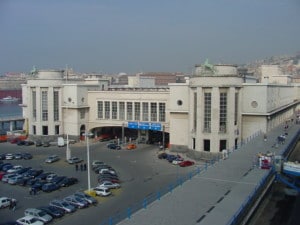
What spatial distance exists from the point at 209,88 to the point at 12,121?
2764 centimetres

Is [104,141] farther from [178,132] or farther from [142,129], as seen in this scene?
[178,132]

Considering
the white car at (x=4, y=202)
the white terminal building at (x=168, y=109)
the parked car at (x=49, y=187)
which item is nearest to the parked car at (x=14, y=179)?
the parked car at (x=49, y=187)

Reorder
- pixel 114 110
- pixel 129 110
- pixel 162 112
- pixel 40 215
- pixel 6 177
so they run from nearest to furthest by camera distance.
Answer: pixel 40 215, pixel 6 177, pixel 162 112, pixel 129 110, pixel 114 110

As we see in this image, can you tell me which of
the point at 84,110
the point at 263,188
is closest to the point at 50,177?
the point at 263,188

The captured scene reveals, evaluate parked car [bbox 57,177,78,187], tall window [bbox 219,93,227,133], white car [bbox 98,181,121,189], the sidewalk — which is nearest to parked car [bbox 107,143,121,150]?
tall window [bbox 219,93,227,133]

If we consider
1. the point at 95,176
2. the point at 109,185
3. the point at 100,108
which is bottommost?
the point at 95,176

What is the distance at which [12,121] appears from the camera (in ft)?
149

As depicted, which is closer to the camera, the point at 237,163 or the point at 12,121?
the point at 237,163

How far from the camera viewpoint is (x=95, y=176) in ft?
78.7

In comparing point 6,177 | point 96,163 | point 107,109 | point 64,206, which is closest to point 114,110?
point 107,109

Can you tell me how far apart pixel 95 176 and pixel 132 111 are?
40.3ft

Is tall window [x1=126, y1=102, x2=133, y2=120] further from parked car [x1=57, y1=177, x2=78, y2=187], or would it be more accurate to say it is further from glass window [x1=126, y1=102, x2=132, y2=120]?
parked car [x1=57, y1=177, x2=78, y2=187]

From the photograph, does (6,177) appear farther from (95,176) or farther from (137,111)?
(137,111)

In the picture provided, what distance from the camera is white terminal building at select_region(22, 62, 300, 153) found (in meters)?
27.8
